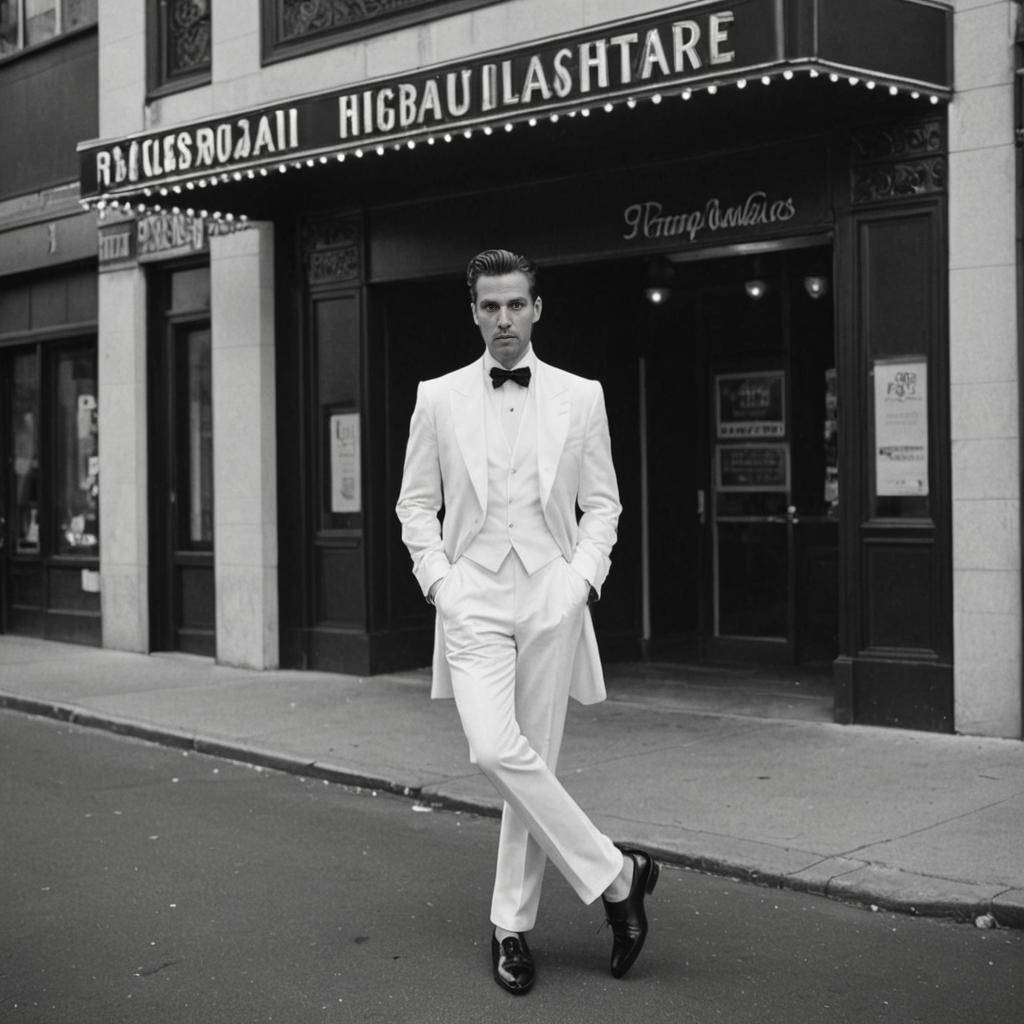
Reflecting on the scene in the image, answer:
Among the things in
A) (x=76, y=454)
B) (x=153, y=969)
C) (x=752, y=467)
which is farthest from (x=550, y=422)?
(x=76, y=454)

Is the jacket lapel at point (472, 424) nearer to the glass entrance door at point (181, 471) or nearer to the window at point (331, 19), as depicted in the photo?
the window at point (331, 19)

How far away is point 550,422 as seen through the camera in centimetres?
514

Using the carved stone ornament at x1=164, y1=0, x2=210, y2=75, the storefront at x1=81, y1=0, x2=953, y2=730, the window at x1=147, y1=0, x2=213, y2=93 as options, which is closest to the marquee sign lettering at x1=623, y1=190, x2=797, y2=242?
the storefront at x1=81, y1=0, x2=953, y2=730

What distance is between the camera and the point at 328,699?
11.5 metres

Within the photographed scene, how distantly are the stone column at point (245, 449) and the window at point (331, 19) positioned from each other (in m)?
1.53

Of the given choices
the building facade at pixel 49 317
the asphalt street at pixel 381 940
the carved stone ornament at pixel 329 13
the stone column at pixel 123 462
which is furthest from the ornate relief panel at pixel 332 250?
the asphalt street at pixel 381 940

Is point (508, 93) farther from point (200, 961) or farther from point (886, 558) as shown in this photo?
point (200, 961)

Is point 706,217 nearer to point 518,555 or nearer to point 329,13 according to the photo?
point 329,13

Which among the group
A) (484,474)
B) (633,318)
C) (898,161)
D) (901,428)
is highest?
(898,161)

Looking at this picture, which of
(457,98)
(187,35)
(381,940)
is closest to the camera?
(381,940)

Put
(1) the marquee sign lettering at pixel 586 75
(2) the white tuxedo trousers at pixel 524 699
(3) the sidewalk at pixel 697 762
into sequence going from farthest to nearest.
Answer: (1) the marquee sign lettering at pixel 586 75 → (3) the sidewalk at pixel 697 762 → (2) the white tuxedo trousers at pixel 524 699

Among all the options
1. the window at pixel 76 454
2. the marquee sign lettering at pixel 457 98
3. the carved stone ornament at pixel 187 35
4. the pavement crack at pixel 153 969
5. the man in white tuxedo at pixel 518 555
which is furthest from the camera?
the window at pixel 76 454

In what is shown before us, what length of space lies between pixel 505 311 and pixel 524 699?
1262 mm

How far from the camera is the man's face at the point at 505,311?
506cm
